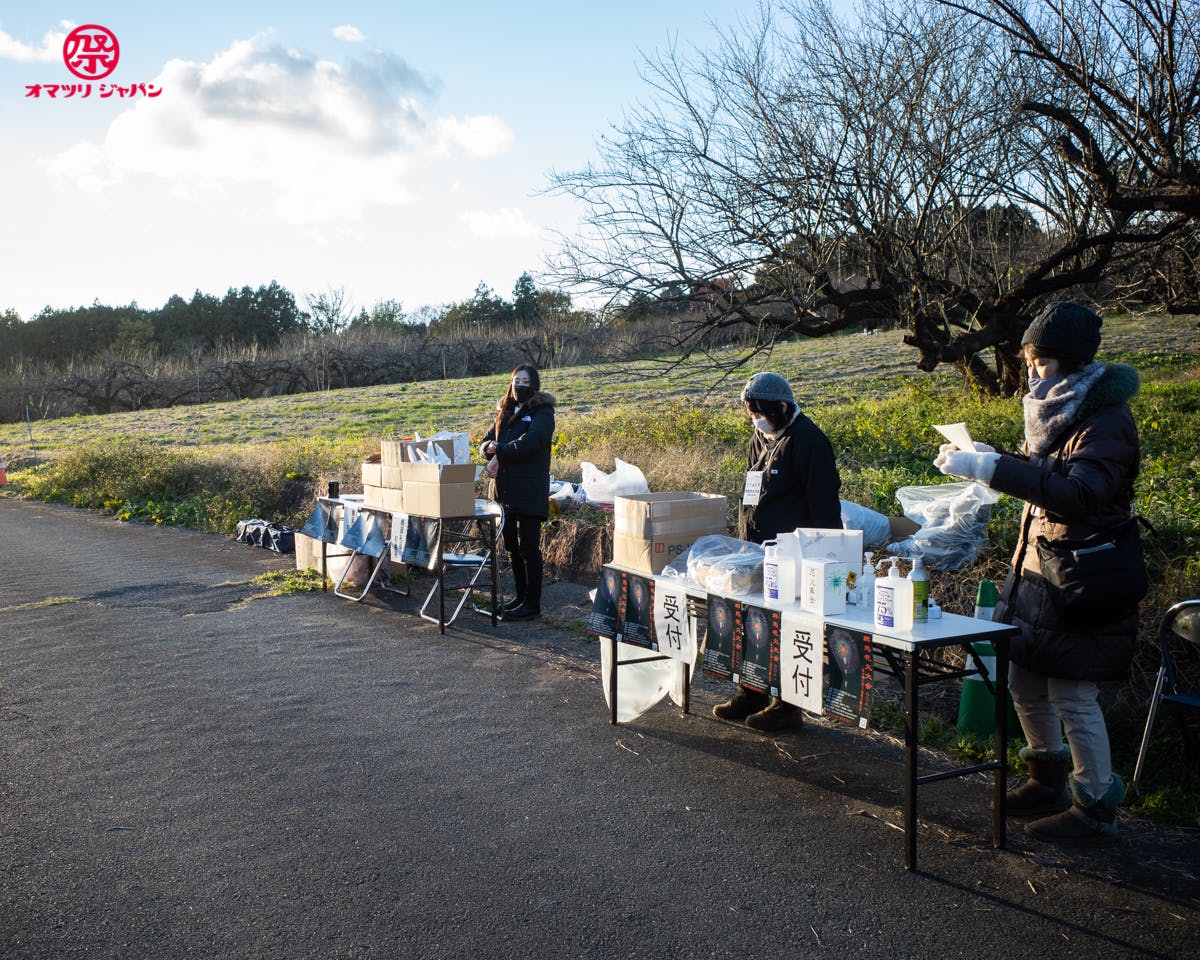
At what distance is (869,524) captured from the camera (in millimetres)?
7094

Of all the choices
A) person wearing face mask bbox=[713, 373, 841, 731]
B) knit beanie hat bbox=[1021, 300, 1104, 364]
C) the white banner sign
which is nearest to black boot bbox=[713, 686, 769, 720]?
person wearing face mask bbox=[713, 373, 841, 731]

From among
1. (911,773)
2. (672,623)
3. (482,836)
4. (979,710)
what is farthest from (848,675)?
(482,836)

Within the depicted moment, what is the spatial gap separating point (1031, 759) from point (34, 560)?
35.7ft

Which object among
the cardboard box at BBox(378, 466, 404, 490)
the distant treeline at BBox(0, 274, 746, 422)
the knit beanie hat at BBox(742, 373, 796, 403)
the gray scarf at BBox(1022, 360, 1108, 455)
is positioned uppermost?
the distant treeline at BBox(0, 274, 746, 422)

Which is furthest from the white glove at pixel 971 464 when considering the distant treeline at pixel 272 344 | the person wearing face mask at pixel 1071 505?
the distant treeline at pixel 272 344

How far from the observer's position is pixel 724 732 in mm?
5180

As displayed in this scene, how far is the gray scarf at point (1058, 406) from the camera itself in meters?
3.57

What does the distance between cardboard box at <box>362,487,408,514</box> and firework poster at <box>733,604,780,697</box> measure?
13.8 ft

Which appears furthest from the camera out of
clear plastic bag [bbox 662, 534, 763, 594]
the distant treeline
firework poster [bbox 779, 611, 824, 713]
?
the distant treeline

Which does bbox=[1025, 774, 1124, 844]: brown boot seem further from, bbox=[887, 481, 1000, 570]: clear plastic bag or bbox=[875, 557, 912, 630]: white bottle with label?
bbox=[887, 481, 1000, 570]: clear plastic bag

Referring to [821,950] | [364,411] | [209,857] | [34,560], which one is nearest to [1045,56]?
[821,950]

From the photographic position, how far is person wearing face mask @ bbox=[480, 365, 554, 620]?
25.0ft

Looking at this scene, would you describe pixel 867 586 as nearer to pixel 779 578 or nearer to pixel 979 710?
pixel 779 578

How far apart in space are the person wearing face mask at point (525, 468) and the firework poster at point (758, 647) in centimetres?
346
